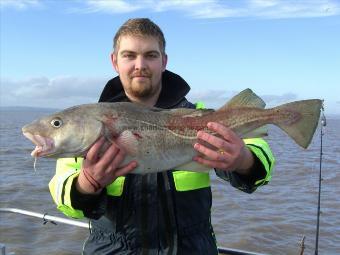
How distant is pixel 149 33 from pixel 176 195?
136cm

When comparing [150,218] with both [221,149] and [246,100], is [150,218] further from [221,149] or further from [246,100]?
[246,100]

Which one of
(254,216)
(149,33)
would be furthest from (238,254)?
(254,216)

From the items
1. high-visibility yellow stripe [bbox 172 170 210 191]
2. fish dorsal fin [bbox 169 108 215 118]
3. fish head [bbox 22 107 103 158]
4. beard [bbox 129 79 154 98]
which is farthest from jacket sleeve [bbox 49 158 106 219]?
fish dorsal fin [bbox 169 108 215 118]

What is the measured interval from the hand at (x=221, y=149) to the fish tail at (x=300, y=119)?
1.53ft

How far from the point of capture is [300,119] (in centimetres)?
380

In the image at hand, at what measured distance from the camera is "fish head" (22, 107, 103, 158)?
3422mm

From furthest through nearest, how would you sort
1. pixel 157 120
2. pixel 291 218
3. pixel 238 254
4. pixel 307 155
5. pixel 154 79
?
pixel 307 155
pixel 291 218
pixel 238 254
pixel 154 79
pixel 157 120

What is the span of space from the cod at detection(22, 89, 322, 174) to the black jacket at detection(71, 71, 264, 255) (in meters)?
0.23

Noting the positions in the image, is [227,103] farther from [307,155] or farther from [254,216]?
[307,155]

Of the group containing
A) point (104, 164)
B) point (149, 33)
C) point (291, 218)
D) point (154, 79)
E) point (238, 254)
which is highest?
point (149, 33)

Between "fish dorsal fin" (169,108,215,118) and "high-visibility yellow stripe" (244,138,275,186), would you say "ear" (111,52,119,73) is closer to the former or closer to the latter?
"fish dorsal fin" (169,108,215,118)

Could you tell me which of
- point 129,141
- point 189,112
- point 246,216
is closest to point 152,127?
point 129,141

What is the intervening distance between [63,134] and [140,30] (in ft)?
3.69

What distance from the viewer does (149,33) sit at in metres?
3.99
